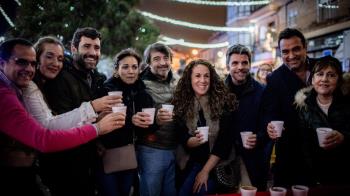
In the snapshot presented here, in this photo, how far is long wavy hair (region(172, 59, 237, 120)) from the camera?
3762 mm

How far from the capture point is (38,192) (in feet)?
8.28

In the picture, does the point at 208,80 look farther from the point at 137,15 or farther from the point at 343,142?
the point at 137,15

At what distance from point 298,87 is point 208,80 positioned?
3.95 feet

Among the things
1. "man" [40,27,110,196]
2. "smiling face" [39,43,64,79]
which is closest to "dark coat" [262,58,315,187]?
"man" [40,27,110,196]

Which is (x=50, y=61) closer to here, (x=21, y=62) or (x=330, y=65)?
(x=21, y=62)

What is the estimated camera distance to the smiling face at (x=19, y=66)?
250 centimetres

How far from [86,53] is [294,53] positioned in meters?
2.80

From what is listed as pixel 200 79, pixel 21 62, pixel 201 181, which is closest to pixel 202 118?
pixel 200 79

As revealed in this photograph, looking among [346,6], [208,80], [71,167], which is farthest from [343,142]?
[71,167]

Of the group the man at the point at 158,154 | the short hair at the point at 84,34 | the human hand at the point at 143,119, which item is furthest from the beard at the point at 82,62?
the human hand at the point at 143,119

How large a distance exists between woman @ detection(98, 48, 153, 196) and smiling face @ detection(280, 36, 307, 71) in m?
1.95

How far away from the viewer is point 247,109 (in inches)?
157

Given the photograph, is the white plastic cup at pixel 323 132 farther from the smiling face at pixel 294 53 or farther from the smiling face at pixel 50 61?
the smiling face at pixel 50 61

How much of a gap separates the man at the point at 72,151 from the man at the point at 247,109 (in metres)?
1.95
